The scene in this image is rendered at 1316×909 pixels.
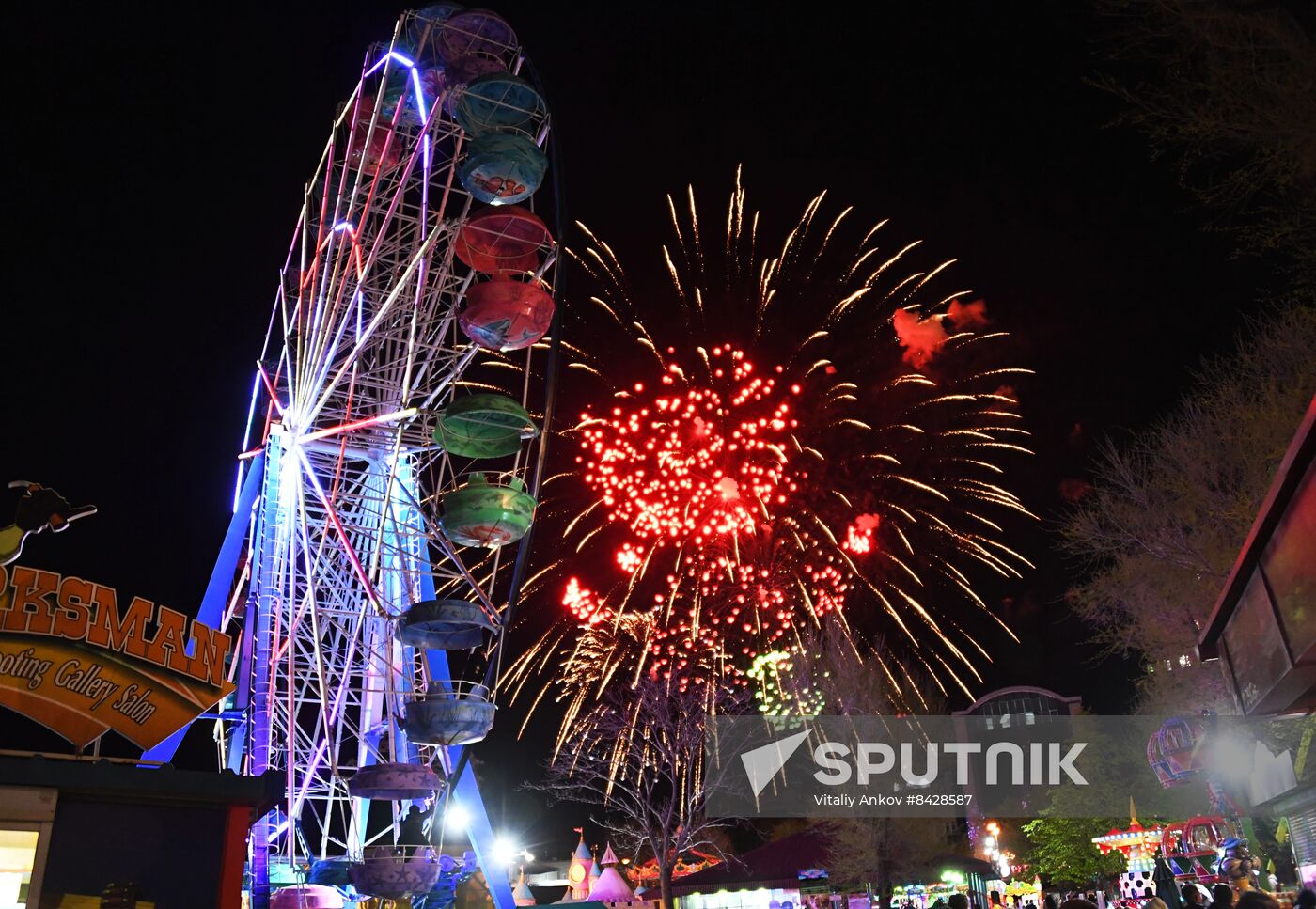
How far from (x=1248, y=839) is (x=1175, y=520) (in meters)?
6.48

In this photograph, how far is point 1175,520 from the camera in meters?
20.3

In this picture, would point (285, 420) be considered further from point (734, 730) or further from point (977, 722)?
point (977, 722)

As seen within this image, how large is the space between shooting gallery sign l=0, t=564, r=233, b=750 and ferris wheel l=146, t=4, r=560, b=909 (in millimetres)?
4581

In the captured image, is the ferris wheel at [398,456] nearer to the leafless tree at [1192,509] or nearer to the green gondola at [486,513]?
the green gondola at [486,513]

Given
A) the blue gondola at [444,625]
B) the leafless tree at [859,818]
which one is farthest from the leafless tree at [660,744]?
the blue gondola at [444,625]

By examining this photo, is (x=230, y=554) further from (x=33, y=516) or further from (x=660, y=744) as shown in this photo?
(x=660, y=744)

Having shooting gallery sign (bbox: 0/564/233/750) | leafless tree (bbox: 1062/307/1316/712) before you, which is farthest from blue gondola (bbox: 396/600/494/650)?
leafless tree (bbox: 1062/307/1316/712)

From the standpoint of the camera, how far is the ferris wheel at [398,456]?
50.4 ft

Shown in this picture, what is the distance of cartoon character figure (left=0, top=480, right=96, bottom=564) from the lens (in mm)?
10391

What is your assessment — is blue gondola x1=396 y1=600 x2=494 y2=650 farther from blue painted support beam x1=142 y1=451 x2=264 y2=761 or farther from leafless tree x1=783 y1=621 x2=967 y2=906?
leafless tree x1=783 y1=621 x2=967 y2=906

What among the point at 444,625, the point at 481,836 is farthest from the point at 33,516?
the point at 481,836

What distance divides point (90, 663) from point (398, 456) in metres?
6.50

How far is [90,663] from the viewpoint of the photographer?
32.9 ft

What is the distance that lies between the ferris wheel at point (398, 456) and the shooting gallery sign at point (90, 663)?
4.58 meters
